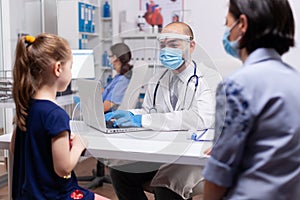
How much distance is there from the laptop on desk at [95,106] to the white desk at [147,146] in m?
0.04

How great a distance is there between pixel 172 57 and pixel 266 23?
0.95m

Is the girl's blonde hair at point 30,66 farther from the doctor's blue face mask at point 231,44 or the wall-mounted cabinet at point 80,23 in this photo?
the wall-mounted cabinet at point 80,23

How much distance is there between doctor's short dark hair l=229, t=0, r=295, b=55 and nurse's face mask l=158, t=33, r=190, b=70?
2.87 feet

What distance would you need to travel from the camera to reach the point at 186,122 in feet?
5.54

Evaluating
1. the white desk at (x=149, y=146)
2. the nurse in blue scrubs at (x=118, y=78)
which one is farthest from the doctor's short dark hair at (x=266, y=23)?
the nurse in blue scrubs at (x=118, y=78)

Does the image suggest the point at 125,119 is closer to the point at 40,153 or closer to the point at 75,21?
the point at 40,153

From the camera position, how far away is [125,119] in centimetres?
173

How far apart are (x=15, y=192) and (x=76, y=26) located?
260 centimetres

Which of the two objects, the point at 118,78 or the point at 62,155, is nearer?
the point at 62,155

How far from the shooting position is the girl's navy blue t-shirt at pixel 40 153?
125cm

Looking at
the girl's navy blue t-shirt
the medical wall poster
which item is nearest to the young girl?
the girl's navy blue t-shirt

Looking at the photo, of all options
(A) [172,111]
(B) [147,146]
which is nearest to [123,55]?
(A) [172,111]

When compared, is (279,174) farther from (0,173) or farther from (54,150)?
(0,173)

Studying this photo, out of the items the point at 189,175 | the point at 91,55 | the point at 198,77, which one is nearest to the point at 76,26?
the point at 91,55
